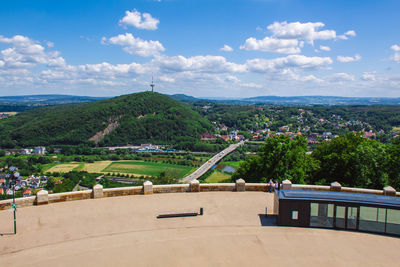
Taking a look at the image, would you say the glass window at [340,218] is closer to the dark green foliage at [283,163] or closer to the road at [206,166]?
the dark green foliage at [283,163]

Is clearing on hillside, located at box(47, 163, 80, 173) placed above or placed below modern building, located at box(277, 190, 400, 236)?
below

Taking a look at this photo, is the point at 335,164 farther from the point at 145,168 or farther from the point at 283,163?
the point at 145,168

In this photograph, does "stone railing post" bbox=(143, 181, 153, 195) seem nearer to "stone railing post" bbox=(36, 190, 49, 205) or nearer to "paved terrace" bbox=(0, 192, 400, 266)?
"paved terrace" bbox=(0, 192, 400, 266)

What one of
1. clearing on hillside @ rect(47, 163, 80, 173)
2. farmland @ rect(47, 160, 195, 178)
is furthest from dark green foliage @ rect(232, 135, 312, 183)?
clearing on hillside @ rect(47, 163, 80, 173)

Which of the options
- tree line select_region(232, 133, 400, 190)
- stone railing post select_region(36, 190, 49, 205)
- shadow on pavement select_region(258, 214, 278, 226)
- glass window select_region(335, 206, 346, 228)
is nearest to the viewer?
glass window select_region(335, 206, 346, 228)

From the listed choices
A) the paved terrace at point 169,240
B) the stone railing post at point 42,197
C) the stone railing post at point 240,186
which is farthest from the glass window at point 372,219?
the stone railing post at point 42,197

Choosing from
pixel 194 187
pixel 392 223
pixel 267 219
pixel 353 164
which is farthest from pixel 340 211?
pixel 353 164

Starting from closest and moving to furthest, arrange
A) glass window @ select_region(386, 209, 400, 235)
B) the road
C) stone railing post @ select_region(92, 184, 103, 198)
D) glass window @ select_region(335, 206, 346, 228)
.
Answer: glass window @ select_region(386, 209, 400, 235)
glass window @ select_region(335, 206, 346, 228)
stone railing post @ select_region(92, 184, 103, 198)
the road
